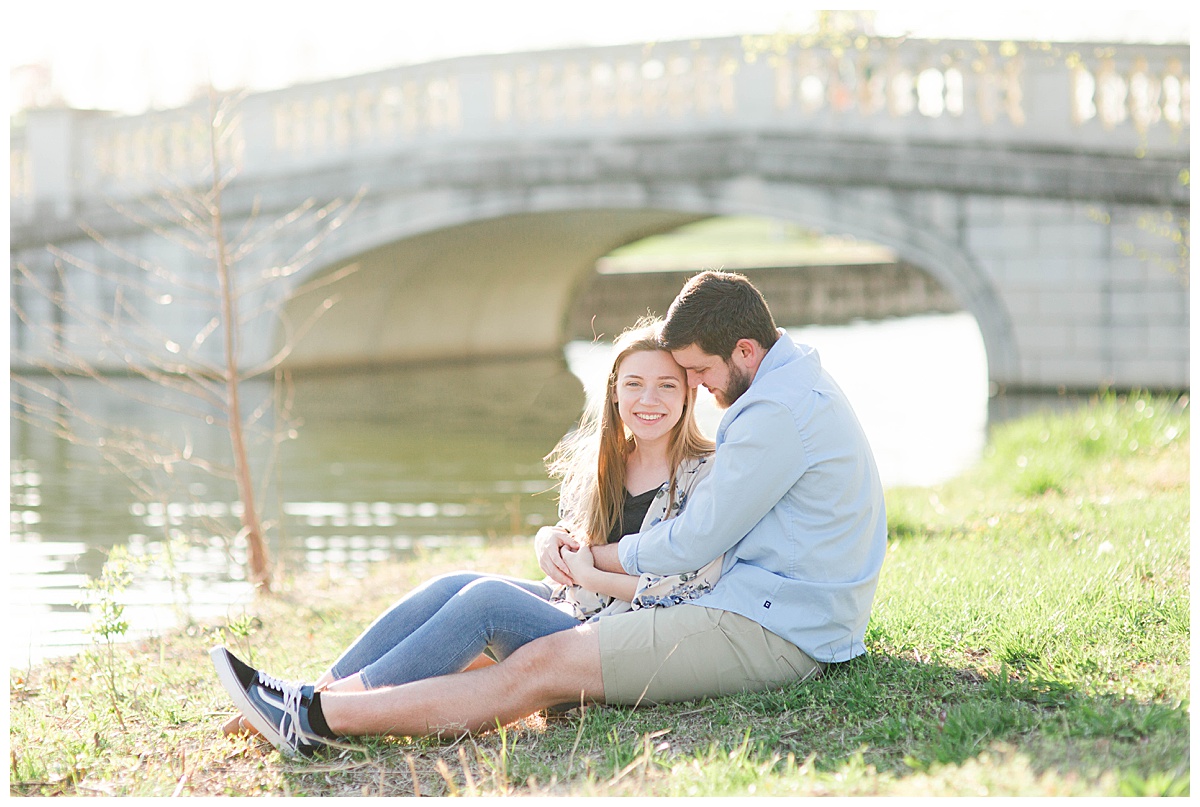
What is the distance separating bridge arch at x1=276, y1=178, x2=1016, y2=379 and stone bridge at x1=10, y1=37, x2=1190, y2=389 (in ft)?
0.11

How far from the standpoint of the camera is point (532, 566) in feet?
19.3


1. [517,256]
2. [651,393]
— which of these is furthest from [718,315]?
[517,256]

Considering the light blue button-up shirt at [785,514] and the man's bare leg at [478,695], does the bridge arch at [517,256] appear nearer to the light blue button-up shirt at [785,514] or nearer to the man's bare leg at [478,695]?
the light blue button-up shirt at [785,514]

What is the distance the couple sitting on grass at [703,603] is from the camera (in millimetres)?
3062

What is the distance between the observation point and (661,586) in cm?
325

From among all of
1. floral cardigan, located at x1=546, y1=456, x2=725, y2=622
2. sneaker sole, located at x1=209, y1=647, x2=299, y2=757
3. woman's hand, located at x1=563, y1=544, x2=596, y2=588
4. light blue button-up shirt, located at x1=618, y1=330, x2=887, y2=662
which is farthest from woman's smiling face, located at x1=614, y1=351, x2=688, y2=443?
sneaker sole, located at x1=209, y1=647, x2=299, y2=757

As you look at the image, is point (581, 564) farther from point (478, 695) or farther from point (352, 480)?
point (352, 480)

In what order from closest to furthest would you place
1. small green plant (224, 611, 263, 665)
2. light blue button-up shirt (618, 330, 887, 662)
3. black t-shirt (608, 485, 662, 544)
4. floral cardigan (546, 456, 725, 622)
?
light blue button-up shirt (618, 330, 887, 662), floral cardigan (546, 456, 725, 622), black t-shirt (608, 485, 662, 544), small green plant (224, 611, 263, 665)

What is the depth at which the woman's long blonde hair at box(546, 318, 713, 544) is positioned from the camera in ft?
11.3

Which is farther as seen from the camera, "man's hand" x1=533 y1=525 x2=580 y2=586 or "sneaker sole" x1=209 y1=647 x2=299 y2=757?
"man's hand" x1=533 y1=525 x2=580 y2=586

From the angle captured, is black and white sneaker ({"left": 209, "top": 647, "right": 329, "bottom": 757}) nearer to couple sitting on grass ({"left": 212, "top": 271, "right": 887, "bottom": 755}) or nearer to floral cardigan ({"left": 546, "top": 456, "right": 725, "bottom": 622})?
couple sitting on grass ({"left": 212, "top": 271, "right": 887, "bottom": 755})

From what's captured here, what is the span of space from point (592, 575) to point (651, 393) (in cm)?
52

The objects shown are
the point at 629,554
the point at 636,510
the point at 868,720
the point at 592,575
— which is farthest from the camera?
the point at 636,510

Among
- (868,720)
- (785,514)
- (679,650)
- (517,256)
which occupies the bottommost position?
(868,720)
